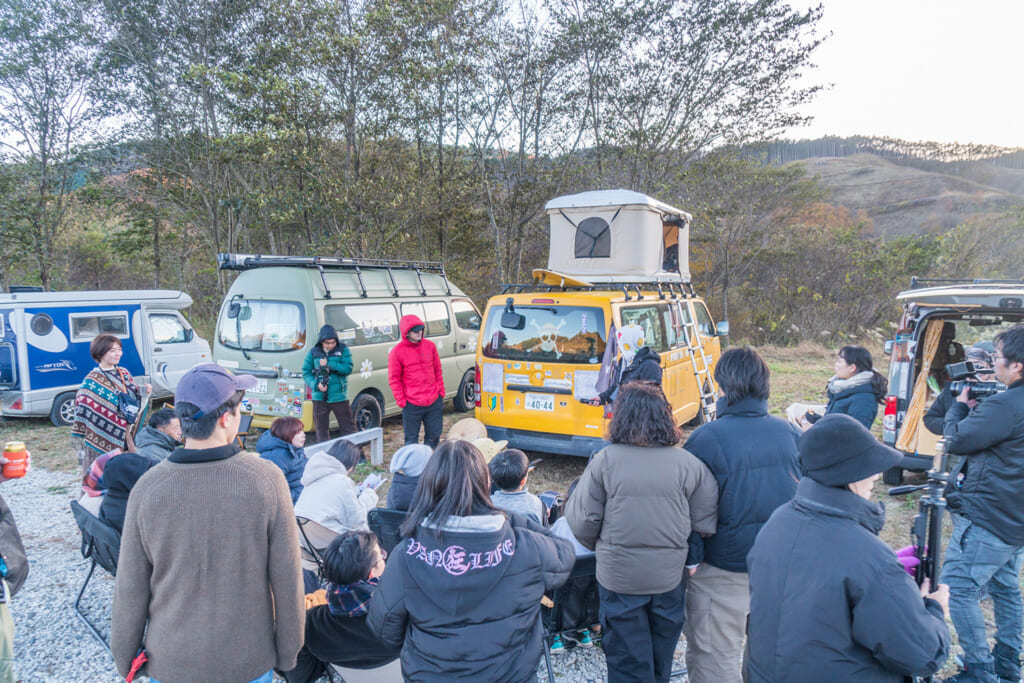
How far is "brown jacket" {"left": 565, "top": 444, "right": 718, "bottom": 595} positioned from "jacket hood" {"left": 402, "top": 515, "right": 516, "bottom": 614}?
752 millimetres

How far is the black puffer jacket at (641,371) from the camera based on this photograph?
5.14 metres

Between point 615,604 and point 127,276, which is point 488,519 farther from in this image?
point 127,276

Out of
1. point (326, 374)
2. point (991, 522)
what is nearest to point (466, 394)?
point (326, 374)

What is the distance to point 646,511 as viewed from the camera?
2.45 m

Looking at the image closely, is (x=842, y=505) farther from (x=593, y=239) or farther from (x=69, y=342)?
(x=69, y=342)

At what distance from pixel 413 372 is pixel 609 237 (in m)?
3.02

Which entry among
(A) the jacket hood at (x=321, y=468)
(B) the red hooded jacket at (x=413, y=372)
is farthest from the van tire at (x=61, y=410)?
(A) the jacket hood at (x=321, y=468)

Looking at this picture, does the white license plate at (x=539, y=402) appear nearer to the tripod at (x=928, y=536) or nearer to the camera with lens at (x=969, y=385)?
the camera with lens at (x=969, y=385)

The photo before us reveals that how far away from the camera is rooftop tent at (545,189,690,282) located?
7121 mm

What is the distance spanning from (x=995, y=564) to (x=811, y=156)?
70064mm

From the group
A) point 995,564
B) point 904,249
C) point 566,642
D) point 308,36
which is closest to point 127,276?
point 308,36

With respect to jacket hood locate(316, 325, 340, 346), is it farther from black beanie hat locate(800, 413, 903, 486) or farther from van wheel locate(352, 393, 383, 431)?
black beanie hat locate(800, 413, 903, 486)

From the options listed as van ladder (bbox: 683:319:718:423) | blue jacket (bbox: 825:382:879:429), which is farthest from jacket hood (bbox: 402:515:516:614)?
van ladder (bbox: 683:319:718:423)

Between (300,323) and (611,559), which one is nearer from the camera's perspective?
(611,559)
